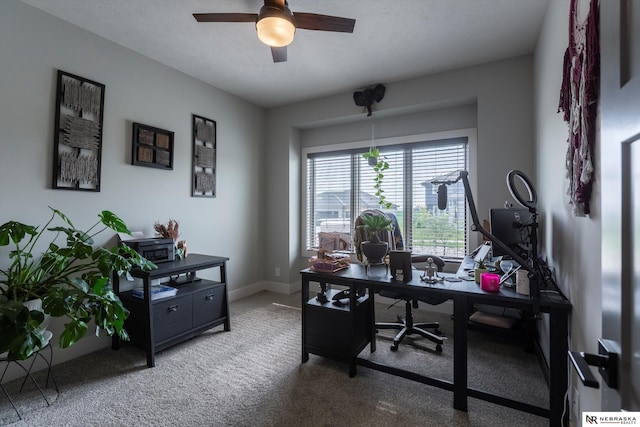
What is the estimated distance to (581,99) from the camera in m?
1.30

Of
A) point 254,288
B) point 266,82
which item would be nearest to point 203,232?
point 254,288

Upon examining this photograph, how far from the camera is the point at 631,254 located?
2.01 ft

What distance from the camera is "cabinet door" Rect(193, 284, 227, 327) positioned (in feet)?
8.93

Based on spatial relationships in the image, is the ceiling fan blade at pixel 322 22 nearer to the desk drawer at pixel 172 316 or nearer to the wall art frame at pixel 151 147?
the wall art frame at pixel 151 147

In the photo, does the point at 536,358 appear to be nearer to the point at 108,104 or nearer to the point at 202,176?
the point at 202,176

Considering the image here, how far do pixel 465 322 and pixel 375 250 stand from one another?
29.6 inches

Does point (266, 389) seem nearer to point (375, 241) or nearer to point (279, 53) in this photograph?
point (375, 241)

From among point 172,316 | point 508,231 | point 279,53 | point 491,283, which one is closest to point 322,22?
point 279,53

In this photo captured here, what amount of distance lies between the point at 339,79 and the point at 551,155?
7.73 feet

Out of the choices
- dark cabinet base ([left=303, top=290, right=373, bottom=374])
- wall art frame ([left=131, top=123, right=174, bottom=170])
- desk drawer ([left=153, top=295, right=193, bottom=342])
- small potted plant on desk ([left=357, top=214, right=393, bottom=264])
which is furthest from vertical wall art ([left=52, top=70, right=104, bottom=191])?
small potted plant on desk ([left=357, top=214, right=393, bottom=264])

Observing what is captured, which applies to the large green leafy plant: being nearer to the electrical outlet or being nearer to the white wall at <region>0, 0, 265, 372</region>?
the white wall at <region>0, 0, 265, 372</region>

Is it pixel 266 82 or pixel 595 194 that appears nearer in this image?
pixel 595 194

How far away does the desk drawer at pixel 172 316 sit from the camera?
94.5 inches

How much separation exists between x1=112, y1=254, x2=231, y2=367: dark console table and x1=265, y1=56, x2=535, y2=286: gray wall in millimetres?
1549
